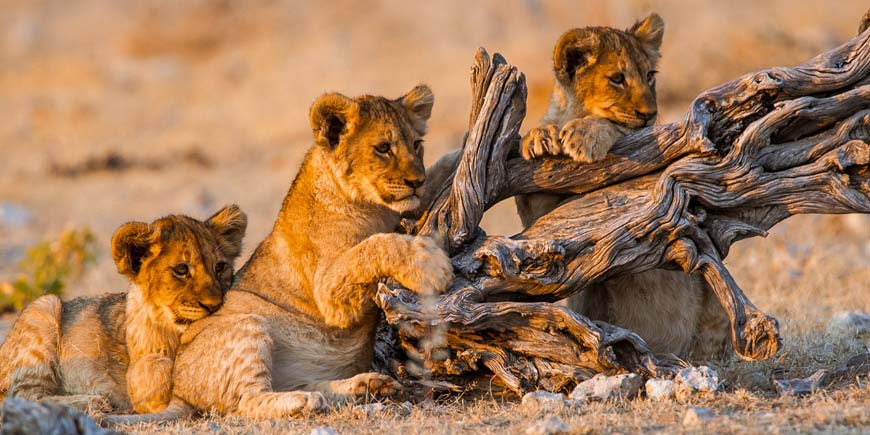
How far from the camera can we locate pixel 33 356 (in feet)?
22.3

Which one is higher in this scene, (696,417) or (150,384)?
(150,384)

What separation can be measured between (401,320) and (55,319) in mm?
2539

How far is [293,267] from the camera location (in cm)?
664

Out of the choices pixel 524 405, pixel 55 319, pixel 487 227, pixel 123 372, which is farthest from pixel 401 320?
pixel 487 227

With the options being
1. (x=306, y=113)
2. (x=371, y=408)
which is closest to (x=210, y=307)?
(x=371, y=408)

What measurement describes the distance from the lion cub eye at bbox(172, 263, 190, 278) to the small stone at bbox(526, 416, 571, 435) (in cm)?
261

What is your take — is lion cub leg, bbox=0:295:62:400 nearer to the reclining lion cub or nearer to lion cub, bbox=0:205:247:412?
lion cub, bbox=0:205:247:412

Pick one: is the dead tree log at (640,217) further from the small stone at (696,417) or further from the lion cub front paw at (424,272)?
the small stone at (696,417)

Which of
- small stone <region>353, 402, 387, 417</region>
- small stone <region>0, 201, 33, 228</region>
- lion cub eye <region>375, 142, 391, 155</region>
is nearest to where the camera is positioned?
small stone <region>353, 402, 387, 417</region>

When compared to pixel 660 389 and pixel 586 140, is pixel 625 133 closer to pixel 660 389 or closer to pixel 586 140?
pixel 586 140

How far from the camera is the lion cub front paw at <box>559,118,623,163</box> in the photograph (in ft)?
20.0

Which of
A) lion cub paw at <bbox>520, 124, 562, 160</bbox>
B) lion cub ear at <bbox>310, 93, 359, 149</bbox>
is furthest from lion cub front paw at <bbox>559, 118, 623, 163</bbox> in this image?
lion cub ear at <bbox>310, 93, 359, 149</bbox>

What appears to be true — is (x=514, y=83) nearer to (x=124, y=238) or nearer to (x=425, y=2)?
(x=124, y=238)

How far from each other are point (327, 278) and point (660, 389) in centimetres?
200
